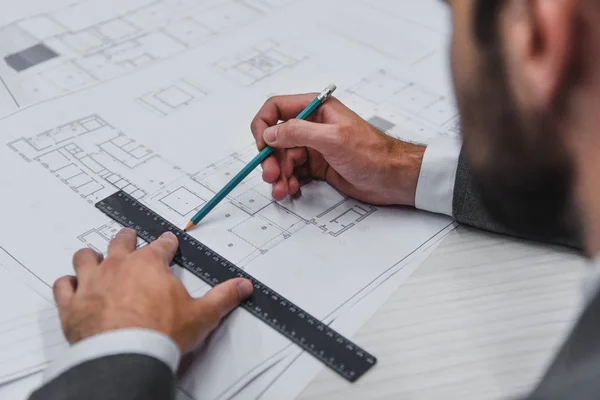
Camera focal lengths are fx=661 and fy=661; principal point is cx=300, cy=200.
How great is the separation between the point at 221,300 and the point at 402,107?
0.55 meters

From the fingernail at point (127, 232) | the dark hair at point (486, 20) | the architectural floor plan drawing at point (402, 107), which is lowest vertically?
the fingernail at point (127, 232)

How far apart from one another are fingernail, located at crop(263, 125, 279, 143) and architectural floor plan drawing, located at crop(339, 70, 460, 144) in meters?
0.22

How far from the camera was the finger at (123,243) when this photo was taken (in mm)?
846

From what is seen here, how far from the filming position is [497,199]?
0.72 meters

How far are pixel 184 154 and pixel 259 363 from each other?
0.41m

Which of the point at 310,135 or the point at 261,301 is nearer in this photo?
the point at 261,301

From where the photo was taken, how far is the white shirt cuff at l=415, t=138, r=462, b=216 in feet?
3.20

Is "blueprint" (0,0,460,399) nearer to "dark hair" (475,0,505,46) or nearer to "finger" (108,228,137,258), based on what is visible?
"finger" (108,228,137,258)

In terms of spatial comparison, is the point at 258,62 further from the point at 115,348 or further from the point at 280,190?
the point at 115,348

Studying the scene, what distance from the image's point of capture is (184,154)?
41.9 inches

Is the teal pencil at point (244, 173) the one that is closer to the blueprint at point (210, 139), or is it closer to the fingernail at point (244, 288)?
the blueprint at point (210, 139)

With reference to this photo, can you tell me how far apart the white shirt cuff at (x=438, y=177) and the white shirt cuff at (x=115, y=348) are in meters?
0.45

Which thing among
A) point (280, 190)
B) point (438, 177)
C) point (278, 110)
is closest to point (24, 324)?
point (280, 190)

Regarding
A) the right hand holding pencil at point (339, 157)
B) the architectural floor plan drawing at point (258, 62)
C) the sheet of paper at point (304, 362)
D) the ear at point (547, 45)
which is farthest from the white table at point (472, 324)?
the architectural floor plan drawing at point (258, 62)
